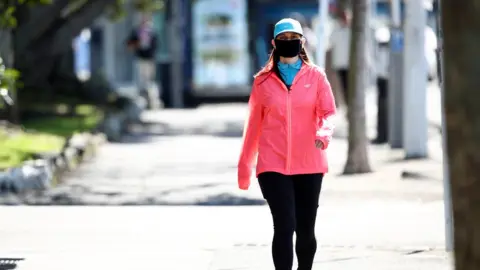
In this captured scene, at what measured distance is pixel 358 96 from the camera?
49.3 ft

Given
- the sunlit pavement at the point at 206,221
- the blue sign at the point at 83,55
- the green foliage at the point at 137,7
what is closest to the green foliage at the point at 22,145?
the sunlit pavement at the point at 206,221

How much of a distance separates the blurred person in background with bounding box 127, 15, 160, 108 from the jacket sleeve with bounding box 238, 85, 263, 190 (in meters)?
22.5

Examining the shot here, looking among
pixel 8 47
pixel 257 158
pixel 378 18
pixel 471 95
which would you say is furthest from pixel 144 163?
pixel 378 18

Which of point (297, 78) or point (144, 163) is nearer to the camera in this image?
point (297, 78)

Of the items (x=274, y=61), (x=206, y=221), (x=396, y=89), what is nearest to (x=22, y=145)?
(x=396, y=89)

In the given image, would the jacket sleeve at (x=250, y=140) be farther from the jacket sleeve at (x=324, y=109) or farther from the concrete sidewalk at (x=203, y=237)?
the concrete sidewalk at (x=203, y=237)

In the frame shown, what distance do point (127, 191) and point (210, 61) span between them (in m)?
17.2

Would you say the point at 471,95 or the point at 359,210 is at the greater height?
the point at 471,95

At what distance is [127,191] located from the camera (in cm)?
1377

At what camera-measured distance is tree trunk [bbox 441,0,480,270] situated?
12.7 feet

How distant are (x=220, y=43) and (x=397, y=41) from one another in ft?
43.6

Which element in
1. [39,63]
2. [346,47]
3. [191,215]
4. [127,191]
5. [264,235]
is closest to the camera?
[264,235]

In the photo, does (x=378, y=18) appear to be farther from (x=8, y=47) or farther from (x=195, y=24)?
(x=8, y=47)

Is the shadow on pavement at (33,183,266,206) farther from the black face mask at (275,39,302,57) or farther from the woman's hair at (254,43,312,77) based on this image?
the black face mask at (275,39,302,57)
